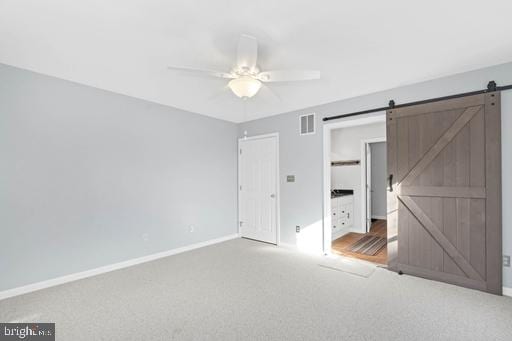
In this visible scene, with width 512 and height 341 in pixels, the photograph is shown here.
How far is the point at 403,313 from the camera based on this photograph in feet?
7.59

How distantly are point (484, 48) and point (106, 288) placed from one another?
15.7ft

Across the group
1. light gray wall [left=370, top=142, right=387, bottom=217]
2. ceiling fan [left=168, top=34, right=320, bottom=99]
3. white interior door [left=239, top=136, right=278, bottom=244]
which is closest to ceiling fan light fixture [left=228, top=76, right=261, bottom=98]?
ceiling fan [left=168, top=34, right=320, bottom=99]

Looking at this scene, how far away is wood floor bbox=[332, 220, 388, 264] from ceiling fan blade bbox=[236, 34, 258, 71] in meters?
3.37

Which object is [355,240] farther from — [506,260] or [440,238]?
[506,260]

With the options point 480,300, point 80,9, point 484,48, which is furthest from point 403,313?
point 80,9

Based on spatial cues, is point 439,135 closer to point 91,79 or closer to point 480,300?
point 480,300

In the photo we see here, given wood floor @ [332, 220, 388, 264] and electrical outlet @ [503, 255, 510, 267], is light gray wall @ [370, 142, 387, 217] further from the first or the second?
electrical outlet @ [503, 255, 510, 267]

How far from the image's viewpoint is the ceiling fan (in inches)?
82.0

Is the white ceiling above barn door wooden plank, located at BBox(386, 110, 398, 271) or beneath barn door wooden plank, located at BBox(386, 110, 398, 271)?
above

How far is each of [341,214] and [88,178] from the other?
183 inches

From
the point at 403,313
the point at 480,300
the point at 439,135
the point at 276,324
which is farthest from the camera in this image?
the point at 439,135

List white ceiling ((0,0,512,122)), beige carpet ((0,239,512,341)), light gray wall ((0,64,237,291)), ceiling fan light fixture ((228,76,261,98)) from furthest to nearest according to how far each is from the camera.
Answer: light gray wall ((0,64,237,291)) → ceiling fan light fixture ((228,76,261,98)) → beige carpet ((0,239,512,341)) → white ceiling ((0,0,512,122))

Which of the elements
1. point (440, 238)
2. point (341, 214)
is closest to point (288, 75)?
point (440, 238)

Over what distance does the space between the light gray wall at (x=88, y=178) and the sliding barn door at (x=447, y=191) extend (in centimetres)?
325
